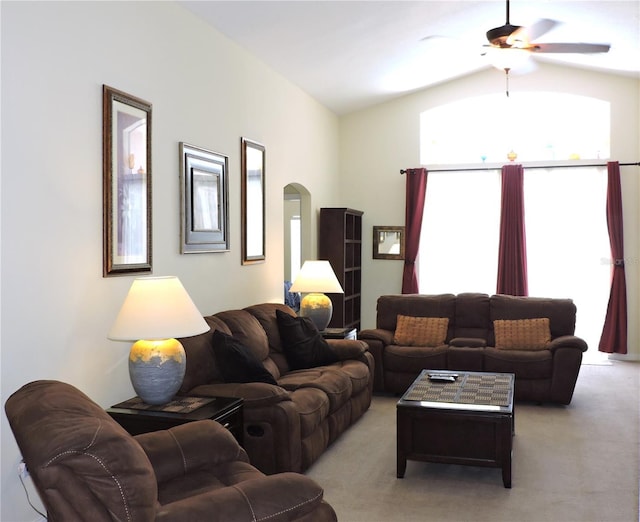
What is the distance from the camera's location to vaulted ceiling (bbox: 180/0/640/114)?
5184 mm

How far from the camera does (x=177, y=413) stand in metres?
3.40

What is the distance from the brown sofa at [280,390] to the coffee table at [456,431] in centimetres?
58

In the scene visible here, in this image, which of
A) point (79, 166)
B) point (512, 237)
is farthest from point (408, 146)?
point (79, 166)

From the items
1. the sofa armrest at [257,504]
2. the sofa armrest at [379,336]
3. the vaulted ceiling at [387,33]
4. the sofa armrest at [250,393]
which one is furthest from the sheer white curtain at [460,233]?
the sofa armrest at [257,504]

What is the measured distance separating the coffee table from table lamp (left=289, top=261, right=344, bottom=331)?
207 centimetres

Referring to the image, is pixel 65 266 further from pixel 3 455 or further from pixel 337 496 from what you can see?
pixel 337 496

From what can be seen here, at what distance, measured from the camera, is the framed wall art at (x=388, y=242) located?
8.84 meters

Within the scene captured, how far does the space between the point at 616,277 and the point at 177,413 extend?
6.29 meters

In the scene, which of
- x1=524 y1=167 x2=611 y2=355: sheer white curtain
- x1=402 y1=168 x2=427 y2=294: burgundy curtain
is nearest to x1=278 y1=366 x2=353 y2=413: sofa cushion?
x1=402 y1=168 x2=427 y2=294: burgundy curtain

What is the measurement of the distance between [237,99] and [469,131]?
4.15 metres

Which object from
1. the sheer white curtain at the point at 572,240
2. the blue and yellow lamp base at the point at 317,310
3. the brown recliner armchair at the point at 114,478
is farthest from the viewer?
the sheer white curtain at the point at 572,240

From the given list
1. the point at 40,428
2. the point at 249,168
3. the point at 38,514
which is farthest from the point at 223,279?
the point at 40,428

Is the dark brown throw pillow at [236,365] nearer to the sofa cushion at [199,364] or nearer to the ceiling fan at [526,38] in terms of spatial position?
the sofa cushion at [199,364]

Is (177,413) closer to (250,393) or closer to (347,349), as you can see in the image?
(250,393)
